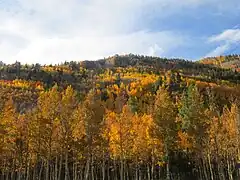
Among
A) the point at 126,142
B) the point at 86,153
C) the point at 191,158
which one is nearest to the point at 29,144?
the point at 86,153

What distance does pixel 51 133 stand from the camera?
31109 mm

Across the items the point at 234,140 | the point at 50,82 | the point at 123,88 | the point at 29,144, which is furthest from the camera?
the point at 50,82

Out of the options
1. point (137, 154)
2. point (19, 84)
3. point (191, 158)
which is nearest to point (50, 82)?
point (19, 84)

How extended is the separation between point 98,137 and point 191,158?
27.8 meters

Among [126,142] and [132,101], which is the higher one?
[132,101]

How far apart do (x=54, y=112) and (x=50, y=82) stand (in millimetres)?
145007

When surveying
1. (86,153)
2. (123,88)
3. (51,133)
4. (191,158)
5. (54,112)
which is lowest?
(191,158)

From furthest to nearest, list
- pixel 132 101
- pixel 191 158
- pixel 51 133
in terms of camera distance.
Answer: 1. pixel 132 101
2. pixel 191 158
3. pixel 51 133

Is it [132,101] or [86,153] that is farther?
[132,101]

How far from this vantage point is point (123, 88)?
154 meters

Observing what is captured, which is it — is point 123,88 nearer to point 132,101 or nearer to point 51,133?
point 132,101

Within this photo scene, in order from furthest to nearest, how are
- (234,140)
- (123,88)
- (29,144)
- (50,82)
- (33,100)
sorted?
(50,82) < (123,88) < (33,100) < (234,140) < (29,144)

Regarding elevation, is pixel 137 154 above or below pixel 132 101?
below

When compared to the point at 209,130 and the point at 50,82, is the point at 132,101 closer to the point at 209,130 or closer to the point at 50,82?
the point at 209,130
